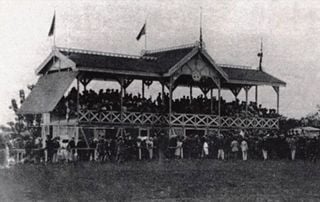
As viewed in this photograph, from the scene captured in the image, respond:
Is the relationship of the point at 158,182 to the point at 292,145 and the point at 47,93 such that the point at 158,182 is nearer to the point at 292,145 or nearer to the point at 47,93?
the point at 47,93

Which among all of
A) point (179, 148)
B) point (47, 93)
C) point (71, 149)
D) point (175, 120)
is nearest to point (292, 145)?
point (179, 148)

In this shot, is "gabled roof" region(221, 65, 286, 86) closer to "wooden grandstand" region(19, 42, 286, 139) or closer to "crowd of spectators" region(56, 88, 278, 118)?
"wooden grandstand" region(19, 42, 286, 139)

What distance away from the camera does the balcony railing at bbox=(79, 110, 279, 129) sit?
30703mm

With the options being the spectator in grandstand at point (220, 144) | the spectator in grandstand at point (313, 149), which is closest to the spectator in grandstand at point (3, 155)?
the spectator in grandstand at point (220, 144)

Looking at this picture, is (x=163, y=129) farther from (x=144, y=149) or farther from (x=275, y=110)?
(x=275, y=110)

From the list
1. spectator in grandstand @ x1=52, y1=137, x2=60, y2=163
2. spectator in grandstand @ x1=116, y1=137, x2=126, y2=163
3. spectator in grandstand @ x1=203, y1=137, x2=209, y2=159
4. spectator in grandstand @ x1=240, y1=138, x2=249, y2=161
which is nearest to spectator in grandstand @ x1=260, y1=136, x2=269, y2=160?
spectator in grandstand @ x1=240, y1=138, x2=249, y2=161

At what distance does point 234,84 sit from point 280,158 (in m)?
7.71

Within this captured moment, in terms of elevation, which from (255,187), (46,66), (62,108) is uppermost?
Result: (46,66)

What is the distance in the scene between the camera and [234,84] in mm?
38969

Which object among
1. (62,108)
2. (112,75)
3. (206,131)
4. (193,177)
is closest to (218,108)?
(206,131)

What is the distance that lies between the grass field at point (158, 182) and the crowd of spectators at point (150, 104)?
5.38m

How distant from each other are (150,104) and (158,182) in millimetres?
13276

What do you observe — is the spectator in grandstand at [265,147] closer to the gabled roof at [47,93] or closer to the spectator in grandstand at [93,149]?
the spectator in grandstand at [93,149]

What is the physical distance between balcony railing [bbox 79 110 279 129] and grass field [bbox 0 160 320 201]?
482cm
